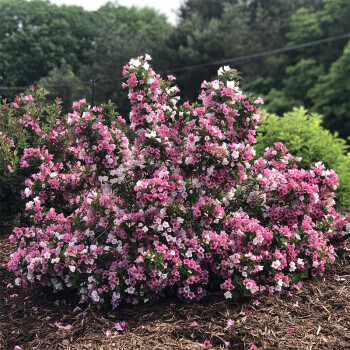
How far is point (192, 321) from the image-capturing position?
3.25 metres

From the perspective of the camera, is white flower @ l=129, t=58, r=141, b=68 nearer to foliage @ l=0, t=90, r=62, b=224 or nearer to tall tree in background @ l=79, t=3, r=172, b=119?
foliage @ l=0, t=90, r=62, b=224

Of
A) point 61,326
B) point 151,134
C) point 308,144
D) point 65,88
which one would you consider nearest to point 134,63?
point 151,134

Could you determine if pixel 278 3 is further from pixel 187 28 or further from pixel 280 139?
pixel 280 139

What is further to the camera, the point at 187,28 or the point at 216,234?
the point at 187,28

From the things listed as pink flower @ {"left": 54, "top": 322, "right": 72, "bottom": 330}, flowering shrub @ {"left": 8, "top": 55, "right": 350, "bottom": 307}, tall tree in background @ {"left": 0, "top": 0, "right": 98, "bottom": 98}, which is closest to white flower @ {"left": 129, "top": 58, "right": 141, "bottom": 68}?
flowering shrub @ {"left": 8, "top": 55, "right": 350, "bottom": 307}

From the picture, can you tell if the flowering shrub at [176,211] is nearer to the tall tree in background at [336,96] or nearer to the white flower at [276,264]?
the white flower at [276,264]

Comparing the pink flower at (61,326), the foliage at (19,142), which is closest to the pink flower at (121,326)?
the pink flower at (61,326)

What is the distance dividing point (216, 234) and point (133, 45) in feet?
81.6

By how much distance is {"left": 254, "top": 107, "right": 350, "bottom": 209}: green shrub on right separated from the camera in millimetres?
6160

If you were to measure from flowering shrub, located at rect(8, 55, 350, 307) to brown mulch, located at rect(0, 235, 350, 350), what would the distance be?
0.45ft

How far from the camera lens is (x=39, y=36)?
29734 mm

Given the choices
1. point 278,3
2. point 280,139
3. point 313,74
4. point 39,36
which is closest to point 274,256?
point 280,139

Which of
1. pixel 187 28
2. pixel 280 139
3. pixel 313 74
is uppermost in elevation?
pixel 187 28

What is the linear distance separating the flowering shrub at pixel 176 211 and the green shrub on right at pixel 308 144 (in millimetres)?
2257
